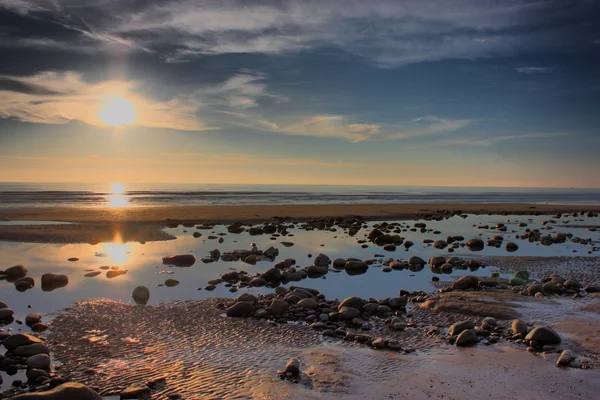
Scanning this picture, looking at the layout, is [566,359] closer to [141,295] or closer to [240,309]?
[240,309]

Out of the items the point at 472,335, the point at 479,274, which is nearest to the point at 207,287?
the point at 472,335

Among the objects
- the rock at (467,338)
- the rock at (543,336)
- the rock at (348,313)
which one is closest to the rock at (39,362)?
the rock at (348,313)

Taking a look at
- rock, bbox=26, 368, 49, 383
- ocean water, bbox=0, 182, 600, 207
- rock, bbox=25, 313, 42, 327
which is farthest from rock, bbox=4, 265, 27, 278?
ocean water, bbox=0, 182, 600, 207

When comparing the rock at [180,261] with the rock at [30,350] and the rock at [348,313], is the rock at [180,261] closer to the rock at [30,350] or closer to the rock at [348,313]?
the rock at [348,313]

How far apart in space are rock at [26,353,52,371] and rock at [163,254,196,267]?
413 inches

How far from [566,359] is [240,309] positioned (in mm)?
7229

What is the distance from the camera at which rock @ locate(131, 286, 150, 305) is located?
12.0 metres

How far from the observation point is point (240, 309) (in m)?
11.0

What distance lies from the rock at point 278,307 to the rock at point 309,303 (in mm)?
435

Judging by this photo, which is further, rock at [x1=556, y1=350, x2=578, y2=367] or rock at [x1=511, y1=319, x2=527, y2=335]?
rock at [x1=511, y1=319, x2=527, y2=335]

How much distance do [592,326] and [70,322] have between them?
12.4 m

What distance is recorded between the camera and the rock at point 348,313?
34.6 ft

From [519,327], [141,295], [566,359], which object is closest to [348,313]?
[519,327]

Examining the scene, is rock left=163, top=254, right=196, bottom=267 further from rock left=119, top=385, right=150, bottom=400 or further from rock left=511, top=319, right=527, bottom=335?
rock left=511, top=319, right=527, bottom=335
